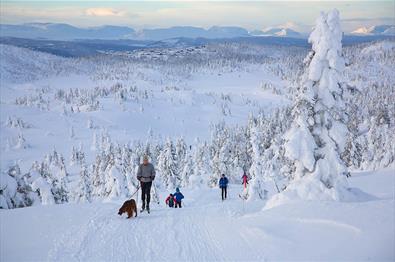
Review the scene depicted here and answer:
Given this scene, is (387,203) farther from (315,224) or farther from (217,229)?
(217,229)

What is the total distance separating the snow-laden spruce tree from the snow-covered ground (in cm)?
349

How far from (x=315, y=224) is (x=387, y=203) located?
232cm

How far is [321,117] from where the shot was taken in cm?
1667

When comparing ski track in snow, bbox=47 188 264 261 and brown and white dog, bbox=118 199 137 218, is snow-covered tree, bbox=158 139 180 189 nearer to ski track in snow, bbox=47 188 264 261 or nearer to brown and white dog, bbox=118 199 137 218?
brown and white dog, bbox=118 199 137 218

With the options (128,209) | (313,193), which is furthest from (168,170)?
(128,209)

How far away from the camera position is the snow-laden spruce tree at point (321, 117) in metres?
16.0

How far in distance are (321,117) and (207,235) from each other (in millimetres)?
7913

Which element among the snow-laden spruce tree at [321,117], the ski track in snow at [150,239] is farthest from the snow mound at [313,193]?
Answer: the ski track in snow at [150,239]

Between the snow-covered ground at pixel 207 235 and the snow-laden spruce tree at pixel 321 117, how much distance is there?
3.49 meters

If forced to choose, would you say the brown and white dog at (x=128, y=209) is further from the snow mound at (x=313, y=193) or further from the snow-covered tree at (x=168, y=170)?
the snow-covered tree at (x=168, y=170)

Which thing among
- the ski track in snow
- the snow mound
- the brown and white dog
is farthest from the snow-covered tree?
the ski track in snow

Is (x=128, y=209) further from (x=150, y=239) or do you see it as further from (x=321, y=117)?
(x=321, y=117)

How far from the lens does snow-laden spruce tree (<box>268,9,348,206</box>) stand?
16.0 metres

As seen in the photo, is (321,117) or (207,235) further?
(321,117)
